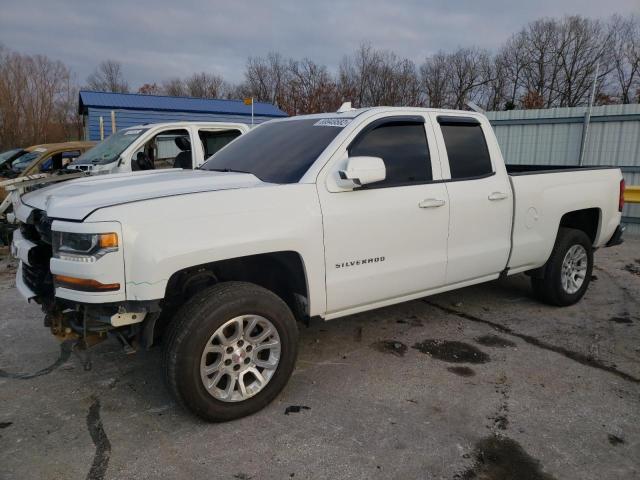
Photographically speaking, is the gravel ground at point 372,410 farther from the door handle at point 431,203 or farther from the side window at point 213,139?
the side window at point 213,139

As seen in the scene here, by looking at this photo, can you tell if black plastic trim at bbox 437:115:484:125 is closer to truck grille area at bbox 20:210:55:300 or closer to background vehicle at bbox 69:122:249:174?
truck grille area at bbox 20:210:55:300

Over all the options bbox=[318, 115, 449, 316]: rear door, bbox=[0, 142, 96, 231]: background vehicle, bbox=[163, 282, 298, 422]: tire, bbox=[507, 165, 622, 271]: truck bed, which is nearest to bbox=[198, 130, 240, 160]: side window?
bbox=[0, 142, 96, 231]: background vehicle

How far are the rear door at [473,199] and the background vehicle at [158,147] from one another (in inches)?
135

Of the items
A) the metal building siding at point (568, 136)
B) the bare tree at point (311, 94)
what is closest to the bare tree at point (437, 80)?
the bare tree at point (311, 94)

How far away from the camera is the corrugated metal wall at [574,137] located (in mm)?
10773

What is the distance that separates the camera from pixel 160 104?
71.4 feet

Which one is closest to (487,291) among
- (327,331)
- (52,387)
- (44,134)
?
(327,331)

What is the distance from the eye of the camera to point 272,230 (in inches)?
123

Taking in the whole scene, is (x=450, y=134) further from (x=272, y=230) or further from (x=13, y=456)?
(x=13, y=456)

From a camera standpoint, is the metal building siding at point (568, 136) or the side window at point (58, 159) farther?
the metal building siding at point (568, 136)

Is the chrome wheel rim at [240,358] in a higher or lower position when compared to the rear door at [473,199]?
lower

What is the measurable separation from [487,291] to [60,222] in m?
4.78

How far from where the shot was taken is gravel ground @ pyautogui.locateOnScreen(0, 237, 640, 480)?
2.74 meters

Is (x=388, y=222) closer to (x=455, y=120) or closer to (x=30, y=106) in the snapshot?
(x=455, y=120)
